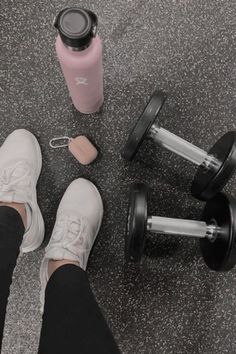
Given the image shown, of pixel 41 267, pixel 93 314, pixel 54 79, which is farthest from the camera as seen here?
pixel 54 79

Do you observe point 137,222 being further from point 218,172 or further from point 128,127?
point 128,127

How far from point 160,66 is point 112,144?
0.82 feet

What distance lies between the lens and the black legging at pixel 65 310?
0.60 metres

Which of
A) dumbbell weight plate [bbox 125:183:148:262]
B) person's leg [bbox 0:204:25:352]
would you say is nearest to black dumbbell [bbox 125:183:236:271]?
dumbbell weight plate [bbox 125:183:148:262]

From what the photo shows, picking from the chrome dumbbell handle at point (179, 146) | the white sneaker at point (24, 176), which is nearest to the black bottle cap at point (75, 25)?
the chrome dumbbell handle at point (179, 146)

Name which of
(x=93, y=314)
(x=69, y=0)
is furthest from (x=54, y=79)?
(x=93, y=314)

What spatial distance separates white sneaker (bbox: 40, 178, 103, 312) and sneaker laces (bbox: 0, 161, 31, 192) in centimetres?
11

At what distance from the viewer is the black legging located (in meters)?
0.60

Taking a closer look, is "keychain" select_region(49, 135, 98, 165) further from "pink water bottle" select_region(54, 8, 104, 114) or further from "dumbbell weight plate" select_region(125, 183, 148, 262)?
"dumbbell weight plate" select_region(125, 183, 148, 262)

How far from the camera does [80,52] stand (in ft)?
2.28

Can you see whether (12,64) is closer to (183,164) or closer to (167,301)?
(183,164)

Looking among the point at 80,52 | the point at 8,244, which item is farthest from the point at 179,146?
the point at 8,244

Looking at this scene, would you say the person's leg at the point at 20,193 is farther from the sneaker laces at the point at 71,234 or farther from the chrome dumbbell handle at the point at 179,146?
the chrome dumbbell handle at the point at 179,146

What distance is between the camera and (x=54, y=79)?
38.8 inches
